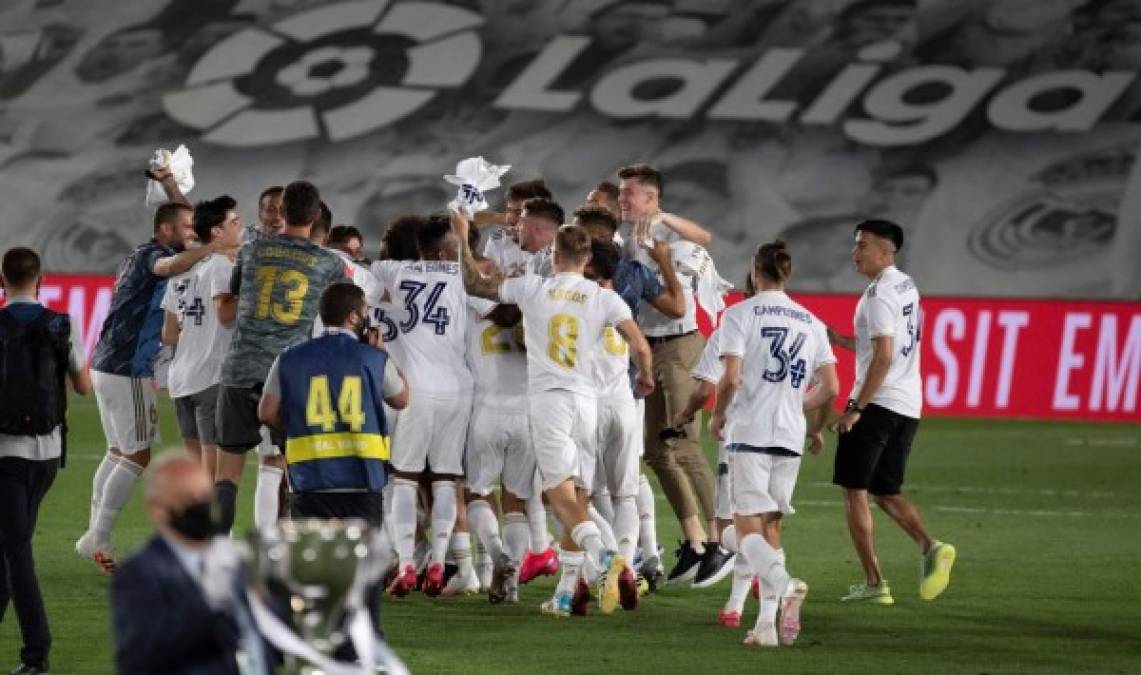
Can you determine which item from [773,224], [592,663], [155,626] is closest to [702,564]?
[592,663]

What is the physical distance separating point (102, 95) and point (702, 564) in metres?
25.3

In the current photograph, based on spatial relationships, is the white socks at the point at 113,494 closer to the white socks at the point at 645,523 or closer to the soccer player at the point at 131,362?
the soccer player at the point at 131,362

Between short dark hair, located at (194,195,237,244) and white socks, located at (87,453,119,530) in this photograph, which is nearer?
short dark hair, located at (194,195,237,244)

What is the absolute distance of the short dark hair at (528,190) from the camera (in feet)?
42.5

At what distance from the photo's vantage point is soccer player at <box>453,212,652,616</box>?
426 inches

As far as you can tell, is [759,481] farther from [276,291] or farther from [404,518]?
[276,291]

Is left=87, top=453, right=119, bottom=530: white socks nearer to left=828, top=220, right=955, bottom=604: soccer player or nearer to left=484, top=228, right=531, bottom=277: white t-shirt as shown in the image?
left=484, top=228, right=531, bottom=277: white t-shirt

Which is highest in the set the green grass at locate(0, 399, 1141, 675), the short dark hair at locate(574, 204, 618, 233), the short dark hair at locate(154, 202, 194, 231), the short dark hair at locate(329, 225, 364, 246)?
the short dark hair at locate(154, 202, 194, 231)

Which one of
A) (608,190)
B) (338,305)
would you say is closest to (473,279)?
(338,305)

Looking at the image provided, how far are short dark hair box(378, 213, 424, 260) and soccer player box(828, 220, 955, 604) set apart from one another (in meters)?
2.45

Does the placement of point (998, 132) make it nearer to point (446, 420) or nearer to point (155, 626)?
point (446, 420)

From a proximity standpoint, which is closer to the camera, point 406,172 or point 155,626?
point 155,626

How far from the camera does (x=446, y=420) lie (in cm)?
1180

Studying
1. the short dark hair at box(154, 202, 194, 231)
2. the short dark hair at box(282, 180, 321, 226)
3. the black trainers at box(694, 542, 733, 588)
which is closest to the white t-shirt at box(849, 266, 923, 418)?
the black trainers at box(694, 542, 733, 588)
